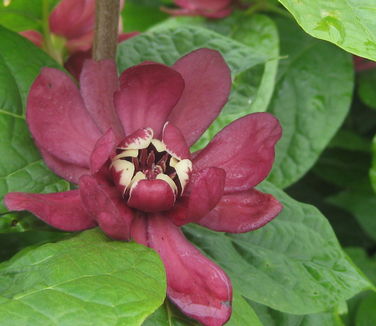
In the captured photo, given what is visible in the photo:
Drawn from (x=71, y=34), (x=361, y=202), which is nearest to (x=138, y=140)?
(x=71, y=34)

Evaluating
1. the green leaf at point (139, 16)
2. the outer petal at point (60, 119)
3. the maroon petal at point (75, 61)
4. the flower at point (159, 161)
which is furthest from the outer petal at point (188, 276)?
the green leaf at point (139, 16)

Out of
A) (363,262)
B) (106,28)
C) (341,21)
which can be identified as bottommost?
(363,262)

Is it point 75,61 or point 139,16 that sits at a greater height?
point 75,61

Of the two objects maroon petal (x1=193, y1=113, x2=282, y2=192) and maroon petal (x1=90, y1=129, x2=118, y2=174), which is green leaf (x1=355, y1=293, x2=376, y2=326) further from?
maroon petal (x1=90, y1=129, x2=118, y2=174)

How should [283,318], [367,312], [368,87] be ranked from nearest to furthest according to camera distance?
[283,318], [367,312], [368,87]

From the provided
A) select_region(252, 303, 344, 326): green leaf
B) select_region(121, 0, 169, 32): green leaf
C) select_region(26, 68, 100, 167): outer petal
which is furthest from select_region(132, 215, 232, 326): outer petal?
select_region(121, 0, 169, 32): green leaf

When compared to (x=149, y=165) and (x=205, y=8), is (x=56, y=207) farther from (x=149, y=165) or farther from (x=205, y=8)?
(x=205, y=8)

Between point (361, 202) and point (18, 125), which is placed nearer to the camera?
point (18, 125)

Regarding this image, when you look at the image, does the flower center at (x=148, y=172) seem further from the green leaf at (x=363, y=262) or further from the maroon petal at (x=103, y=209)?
the green leaf at (x=363, y=262)
